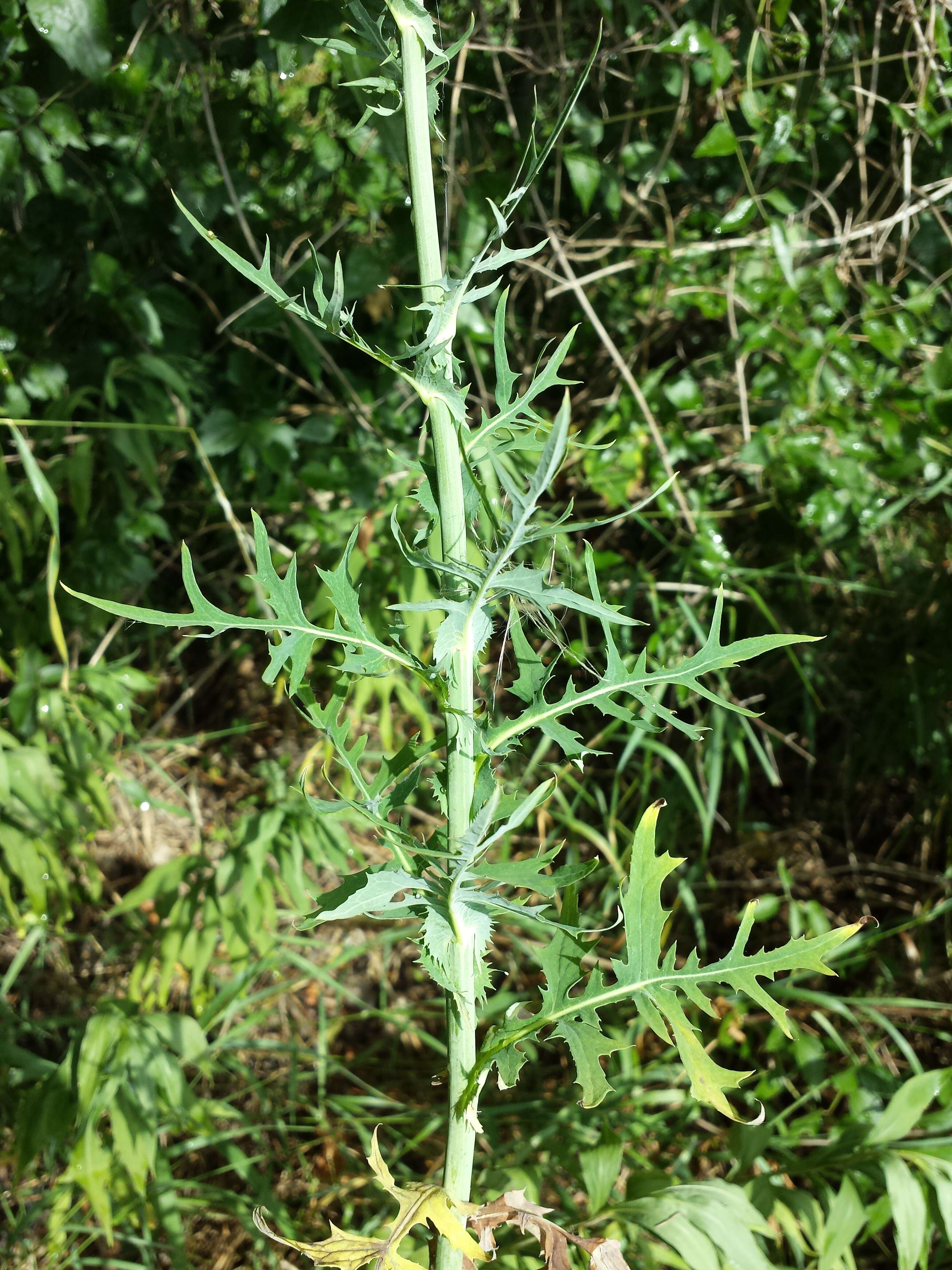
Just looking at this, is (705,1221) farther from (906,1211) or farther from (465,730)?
(465,730)

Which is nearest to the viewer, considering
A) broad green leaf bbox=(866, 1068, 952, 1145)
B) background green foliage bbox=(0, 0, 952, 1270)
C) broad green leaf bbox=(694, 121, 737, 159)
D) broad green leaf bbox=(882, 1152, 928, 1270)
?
broad green leaf bbox=(882, 1152, 928, 1270)

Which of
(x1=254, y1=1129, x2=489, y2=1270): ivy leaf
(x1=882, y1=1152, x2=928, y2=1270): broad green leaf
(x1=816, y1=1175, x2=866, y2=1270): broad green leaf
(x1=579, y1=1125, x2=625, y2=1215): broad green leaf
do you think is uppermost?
(x1=254, y1=1129, x2=489, y2=1270): ivy leaf

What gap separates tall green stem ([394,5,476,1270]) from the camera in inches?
17.4

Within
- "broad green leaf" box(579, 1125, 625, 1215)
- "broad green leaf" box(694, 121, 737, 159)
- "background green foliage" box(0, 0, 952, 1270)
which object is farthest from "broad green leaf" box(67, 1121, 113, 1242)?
"broad green leaf" box(694, 121, 737, 159)

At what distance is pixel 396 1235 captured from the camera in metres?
0.46

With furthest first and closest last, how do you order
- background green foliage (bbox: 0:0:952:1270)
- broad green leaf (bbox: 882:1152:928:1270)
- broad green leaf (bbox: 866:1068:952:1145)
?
1. background green foliage (bbox: 0:0:952:1270)
2. broad green leaf (bbox: 866:1068:952:1145)
3. broad green leaf (bbox: 882:1152:928:1270)

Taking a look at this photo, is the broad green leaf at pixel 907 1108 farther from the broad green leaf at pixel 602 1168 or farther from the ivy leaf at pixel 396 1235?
the ivy leaf at pixel 396 1235

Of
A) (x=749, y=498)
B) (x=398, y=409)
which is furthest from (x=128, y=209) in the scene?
(x=749, y=498)

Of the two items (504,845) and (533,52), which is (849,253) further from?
(504,845)

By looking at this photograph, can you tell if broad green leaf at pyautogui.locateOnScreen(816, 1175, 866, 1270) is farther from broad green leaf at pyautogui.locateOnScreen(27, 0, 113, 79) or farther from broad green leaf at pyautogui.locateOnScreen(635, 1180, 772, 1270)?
broad green leaf at pyautogui.locateOnScreen(27, 0, 113, 79)

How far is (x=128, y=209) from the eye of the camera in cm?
142

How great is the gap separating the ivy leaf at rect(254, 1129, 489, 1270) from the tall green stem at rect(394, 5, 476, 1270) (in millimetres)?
26

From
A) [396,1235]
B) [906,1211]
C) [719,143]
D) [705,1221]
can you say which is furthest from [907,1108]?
[719,143]

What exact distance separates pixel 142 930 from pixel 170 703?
1.53 feet
